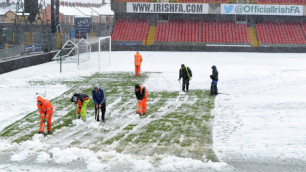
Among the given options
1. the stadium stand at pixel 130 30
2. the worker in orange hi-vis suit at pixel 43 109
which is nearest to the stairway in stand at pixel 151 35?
the stadium stand at pixel 130 30

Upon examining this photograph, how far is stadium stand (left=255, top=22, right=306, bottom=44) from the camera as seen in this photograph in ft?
168

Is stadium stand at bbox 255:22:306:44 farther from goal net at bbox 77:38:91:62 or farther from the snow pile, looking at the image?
the snow pile

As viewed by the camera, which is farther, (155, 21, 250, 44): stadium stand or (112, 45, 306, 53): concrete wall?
(155, 21, 250, 44): stadium stand

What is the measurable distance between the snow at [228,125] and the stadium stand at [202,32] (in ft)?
77.7

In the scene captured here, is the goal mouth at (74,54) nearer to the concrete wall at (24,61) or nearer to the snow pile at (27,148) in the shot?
the concrete wall at (24,61)

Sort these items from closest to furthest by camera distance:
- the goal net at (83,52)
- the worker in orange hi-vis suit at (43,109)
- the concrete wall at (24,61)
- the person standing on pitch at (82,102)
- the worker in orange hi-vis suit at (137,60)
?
the worker in orange hi-vis suit at (43,109) → the person standing on pitch at (82,102) → the worker in orange hi-vis suit at (137,60) → the concrete wall at (24,61) → the goal net at (83,52)

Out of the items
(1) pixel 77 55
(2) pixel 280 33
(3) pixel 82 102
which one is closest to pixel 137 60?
(3) pixel 82 102

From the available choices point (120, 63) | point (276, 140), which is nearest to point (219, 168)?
point (276, 140)

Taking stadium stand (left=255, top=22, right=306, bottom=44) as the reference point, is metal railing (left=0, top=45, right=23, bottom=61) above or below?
below

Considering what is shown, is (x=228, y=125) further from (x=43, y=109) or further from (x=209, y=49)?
(x=209, y=49)

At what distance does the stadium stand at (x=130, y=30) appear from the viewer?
173 feet

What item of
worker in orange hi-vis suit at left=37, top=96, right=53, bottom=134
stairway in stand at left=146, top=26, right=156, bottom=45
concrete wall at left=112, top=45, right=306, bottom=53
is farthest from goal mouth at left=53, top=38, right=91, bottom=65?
worker in orange hi-vis suit at left=37, top=96, right=53, bottom=134

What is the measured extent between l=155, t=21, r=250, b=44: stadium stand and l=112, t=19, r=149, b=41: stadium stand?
5.75ft

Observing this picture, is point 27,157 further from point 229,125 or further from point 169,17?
point 169,17
